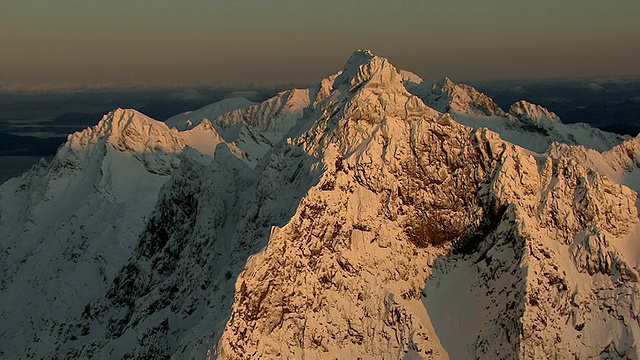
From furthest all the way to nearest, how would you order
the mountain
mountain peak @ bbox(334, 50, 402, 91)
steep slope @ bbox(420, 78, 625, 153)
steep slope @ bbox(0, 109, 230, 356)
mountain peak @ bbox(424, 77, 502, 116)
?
mountain peak @ bbox(424, 77, 502, 116) < steep slope @ bbox(420, 78, 625, 153) < steep slope @ bbox(0, 109, 230, 356) < mountain peak @ bbox(334, 50, 402, 91) < the mountain

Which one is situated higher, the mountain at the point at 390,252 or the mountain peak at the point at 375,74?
the mountain peak at the point at 375,74

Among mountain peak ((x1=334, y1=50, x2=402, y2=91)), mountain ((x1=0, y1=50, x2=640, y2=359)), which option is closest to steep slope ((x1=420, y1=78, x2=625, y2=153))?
mountain peak ((x1=334, y1=50, x2=402, y2=91))

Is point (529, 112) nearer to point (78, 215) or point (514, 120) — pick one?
point (514, 120)

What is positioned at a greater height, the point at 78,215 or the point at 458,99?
the point at 458,99

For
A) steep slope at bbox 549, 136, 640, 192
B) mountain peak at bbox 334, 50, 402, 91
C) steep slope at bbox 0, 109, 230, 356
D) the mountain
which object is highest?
mountain peak at bbox 334, 50, 402, 91

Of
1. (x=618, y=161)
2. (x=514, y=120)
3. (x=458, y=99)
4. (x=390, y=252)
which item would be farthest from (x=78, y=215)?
(x=618, y=161)

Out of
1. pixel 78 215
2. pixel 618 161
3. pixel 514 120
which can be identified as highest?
pixel 618 161

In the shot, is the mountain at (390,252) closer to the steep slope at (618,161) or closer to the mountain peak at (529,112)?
the steep slope at (618,161)

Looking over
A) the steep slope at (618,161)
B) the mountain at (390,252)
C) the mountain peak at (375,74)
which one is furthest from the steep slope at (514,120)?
the mountain at (390,252)

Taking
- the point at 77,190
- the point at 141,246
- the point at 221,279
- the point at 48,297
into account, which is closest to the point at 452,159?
the point at 221,279

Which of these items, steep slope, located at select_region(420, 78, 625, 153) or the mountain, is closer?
the mountain

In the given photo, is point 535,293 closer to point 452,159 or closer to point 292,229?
point 452,159

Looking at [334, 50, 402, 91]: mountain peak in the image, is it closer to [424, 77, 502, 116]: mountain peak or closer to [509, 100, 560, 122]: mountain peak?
[424, 77, 502, 116]: mountain peak
